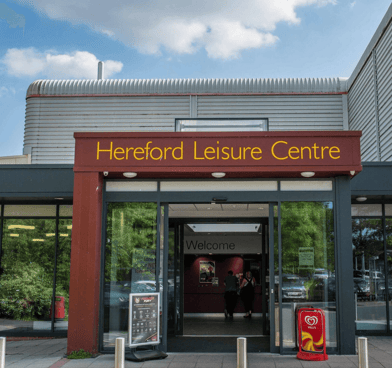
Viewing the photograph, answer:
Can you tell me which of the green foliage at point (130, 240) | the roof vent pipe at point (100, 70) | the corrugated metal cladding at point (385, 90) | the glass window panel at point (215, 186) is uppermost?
the roof vent pipe at point (100, 70)

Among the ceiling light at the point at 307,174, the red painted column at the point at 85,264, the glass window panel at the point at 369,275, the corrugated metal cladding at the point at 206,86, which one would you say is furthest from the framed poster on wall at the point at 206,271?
the ceiling light at the point at 307,174

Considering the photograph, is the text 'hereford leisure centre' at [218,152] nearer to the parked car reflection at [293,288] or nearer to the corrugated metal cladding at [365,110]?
the parked car reflection at [293,288]

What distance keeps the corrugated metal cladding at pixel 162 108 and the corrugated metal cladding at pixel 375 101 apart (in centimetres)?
115

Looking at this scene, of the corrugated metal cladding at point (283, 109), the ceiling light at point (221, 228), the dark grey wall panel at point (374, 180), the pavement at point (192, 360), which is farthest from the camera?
the corrugated metal cladding at point (283, 109)

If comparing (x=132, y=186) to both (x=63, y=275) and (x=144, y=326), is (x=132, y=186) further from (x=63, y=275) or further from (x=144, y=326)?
(x=63, y=275)

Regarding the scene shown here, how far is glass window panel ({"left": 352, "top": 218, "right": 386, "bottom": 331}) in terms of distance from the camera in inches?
419

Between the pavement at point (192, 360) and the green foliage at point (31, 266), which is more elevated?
the green foliage at point (31, 266)

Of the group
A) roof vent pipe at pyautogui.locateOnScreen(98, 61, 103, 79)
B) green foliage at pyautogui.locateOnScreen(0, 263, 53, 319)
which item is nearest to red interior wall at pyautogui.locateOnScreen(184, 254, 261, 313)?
green foliage at pyautogui.locateOnScreen(0, 263, 53, 319)

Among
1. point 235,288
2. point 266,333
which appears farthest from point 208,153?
point 235,288

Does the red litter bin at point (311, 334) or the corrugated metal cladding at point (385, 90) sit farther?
the corrugated metal cladding at point (385, 90)

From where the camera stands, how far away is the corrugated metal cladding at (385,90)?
11078 mm

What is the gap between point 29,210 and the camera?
36.0 ft

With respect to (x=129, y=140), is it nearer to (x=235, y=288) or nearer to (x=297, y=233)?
(x=297, y=233)

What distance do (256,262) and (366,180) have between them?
21.5 ft
